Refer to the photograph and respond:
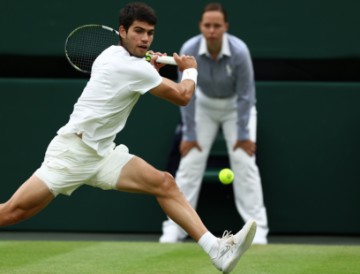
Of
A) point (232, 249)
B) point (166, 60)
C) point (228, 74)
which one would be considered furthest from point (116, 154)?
point (228, 74)

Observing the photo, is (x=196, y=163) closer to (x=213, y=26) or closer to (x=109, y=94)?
(x=213, y=26)

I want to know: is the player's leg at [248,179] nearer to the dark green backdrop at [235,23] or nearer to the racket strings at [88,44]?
the dark green backdrop at [235,23]

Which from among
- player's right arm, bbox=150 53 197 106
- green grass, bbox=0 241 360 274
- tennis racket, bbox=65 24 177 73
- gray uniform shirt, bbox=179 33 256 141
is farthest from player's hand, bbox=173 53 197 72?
gray uniform shirt, bbox=179 33 256 141

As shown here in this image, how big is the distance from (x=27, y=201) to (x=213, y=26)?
3119 millimetres

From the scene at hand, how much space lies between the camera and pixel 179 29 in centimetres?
908

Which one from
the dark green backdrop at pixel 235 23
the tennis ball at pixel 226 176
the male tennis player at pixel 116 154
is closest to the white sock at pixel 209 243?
the male tennis player at pixel 116 154

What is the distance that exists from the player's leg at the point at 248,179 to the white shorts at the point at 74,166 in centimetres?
295

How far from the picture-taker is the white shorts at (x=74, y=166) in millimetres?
5598

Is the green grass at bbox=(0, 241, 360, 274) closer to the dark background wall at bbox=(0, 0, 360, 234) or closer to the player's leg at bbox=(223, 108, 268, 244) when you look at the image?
the player's leg at bbox=(223, 108, 268, 244)

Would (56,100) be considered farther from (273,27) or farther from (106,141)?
(106,141)

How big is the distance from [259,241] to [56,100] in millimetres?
2409

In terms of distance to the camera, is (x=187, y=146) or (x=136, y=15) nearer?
(x=136, y=15)

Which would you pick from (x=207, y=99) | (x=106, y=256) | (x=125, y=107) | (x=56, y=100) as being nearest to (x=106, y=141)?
(x=125, y=107)

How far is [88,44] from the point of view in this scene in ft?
21.3
